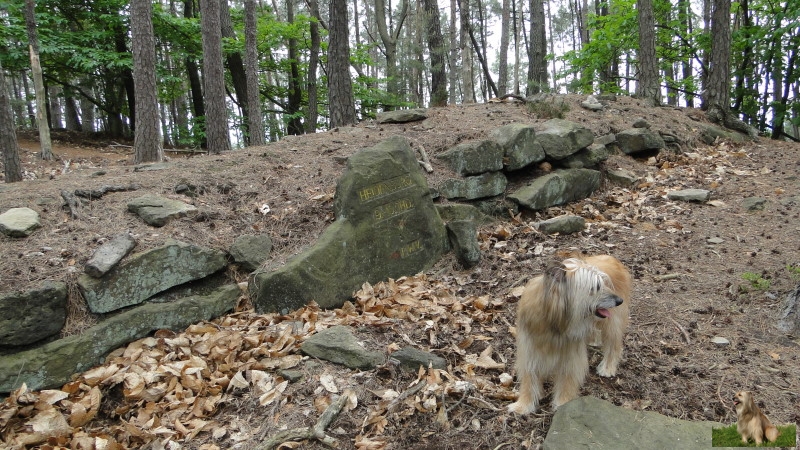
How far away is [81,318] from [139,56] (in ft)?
17.3

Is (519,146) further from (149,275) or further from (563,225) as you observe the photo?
(149,275)

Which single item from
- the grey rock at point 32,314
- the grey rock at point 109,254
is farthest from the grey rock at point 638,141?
the grey rock at point 32,314

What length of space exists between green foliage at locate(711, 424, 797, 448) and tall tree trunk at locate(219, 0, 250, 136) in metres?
14.9

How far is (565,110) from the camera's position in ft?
32.6

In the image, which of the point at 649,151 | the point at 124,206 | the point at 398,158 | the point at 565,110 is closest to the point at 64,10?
the point at 124,206

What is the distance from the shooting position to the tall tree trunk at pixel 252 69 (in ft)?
38.2

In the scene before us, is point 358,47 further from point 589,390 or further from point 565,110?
point 589,390

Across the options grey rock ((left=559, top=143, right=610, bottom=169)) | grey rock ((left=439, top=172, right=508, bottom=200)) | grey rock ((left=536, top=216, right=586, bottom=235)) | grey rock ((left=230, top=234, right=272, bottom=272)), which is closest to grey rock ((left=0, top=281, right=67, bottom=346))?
grey rock ((left=230, top=234, right=272, bottom=272))

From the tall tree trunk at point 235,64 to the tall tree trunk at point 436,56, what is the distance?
624 cm

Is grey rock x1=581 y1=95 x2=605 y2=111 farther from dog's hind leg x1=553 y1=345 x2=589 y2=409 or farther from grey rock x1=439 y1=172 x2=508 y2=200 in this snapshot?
dog's hind leg x1=553 y1=345 x2=589 y2=409

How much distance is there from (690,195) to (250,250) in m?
6.67

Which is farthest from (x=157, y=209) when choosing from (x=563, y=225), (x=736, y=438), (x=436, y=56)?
(x=436, y=56)

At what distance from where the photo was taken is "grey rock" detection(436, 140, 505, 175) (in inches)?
292

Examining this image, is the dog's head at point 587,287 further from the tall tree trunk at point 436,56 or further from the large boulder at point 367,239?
the tall tree trunk at point 436,56
